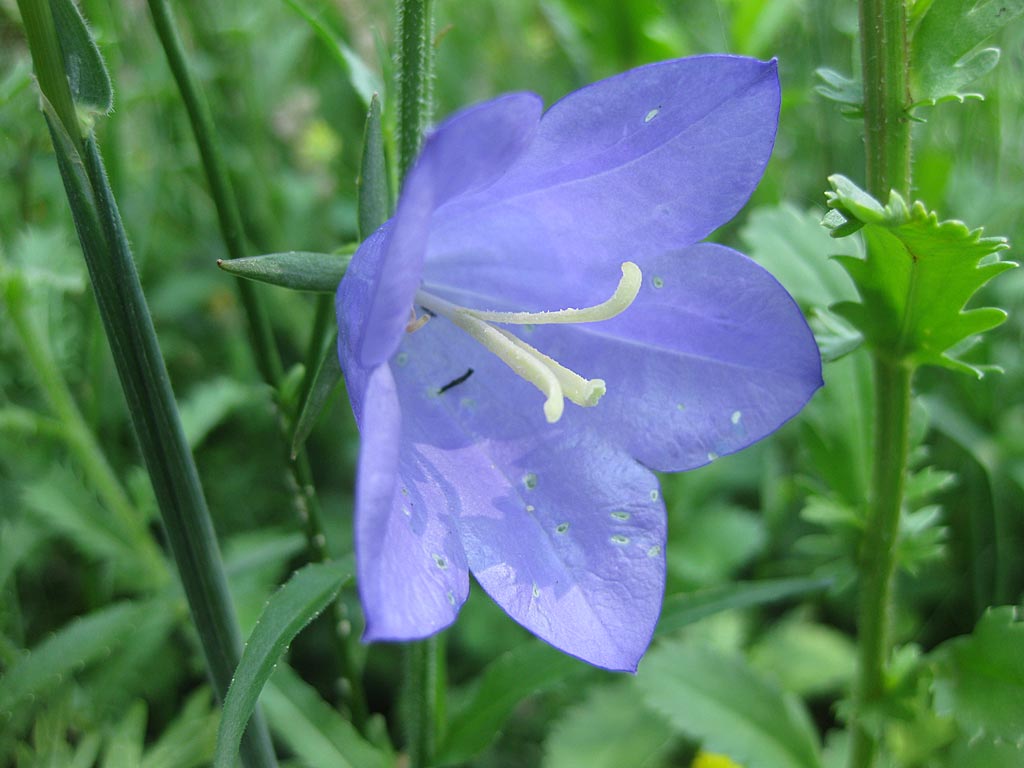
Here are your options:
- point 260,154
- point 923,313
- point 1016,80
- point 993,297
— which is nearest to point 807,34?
point 1016,80

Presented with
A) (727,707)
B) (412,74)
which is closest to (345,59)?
(412,74)

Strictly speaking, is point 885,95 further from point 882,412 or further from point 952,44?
point 882,412

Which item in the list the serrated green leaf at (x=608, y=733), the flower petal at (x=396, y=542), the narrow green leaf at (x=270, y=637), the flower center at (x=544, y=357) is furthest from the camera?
the serrated green leaf at (x=608, y=733)

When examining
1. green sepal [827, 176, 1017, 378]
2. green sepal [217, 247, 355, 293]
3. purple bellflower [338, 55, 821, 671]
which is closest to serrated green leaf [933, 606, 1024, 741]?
green sepal [827, 176, 1017, 378]

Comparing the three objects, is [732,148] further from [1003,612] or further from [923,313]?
[1003,612]

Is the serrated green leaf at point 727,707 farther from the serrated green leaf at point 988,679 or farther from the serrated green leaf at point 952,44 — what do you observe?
the serrated green leaf at point 952,44

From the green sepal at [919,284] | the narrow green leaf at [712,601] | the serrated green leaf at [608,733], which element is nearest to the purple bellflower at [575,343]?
the green sepal at [919,284]
